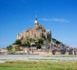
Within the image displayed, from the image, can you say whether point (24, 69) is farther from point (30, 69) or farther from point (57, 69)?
point (57, 69)

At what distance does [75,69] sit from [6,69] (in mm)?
11181

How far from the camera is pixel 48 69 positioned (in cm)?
4819

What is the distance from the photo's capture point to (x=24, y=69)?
47.9 metres

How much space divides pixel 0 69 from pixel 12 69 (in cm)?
188

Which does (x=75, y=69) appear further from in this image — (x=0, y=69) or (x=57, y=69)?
(x=0, y=69)

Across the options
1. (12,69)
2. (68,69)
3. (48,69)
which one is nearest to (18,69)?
(12,69)

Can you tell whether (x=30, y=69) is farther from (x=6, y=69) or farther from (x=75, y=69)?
(x=75, y=69)

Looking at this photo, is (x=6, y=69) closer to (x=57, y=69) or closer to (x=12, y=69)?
(x=12, y=69)

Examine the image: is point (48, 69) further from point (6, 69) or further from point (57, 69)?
point (6, 69)

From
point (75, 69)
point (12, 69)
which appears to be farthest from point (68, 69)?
point (12, 69)

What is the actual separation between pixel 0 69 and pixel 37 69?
19.1ft

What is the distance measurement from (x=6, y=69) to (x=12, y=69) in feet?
3.17

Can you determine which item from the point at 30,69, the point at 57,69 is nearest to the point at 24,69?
the point at 30,69

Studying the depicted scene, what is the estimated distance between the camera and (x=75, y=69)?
162 feet
